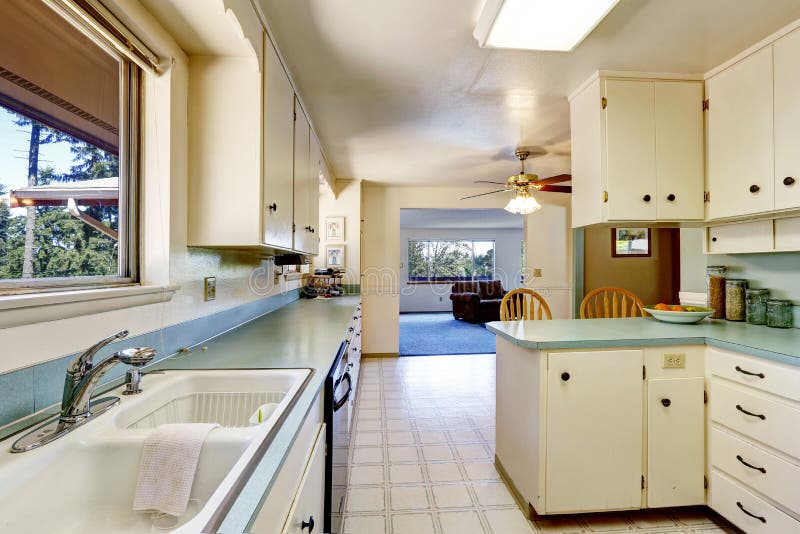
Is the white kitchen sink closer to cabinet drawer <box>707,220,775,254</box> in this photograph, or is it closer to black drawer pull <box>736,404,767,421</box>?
black drawer pull <box>736,404,767,421</box>

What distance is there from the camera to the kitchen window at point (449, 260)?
9.39 metres

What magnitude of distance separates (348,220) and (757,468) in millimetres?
3858

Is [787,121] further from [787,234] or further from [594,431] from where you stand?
[594,431]

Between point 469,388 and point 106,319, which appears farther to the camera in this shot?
point 469,388

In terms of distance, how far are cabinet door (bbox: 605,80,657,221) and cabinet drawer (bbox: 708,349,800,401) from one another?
0.80 meters

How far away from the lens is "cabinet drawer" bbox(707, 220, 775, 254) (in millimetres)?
1863

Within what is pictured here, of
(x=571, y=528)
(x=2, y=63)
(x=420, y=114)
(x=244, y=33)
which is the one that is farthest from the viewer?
(x=420, y=114)

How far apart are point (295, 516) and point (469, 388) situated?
9.76 ft

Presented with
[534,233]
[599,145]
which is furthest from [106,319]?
[534,233]

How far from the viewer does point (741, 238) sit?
6.52 ft

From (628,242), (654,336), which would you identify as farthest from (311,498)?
(628,242)

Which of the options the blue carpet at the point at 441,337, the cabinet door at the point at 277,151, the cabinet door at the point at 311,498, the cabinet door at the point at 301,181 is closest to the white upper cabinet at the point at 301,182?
the cabinet door at the point at 301,181

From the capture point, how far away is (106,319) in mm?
1002

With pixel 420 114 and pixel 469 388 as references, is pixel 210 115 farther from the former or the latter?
pixel 469 388
